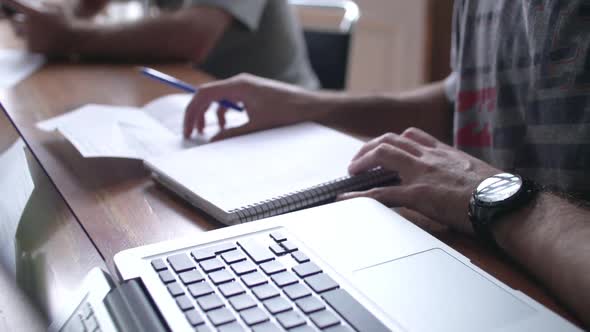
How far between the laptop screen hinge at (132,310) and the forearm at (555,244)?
309 millimetres

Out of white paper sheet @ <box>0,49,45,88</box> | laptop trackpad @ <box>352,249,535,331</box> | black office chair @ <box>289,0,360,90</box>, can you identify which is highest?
white paper sheet @ <box>0,49,45,88</box>

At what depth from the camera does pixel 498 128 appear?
0.83m

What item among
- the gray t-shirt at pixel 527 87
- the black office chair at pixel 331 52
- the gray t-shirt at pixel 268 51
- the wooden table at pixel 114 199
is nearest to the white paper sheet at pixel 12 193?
the wooden table at pixel 114 199

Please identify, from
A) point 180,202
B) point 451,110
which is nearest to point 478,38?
point 451,110

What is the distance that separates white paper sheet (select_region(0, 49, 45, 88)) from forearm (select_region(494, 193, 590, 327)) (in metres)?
0.98

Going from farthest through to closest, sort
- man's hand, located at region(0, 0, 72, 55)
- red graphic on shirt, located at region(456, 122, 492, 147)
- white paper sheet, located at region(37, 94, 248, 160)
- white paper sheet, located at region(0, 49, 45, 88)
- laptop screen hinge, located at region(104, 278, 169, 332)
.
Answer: man's hand, located at region(0, 0, 72, 55) → white paper sheet, located at region(0, 49, 45, 88) → red graphic on shirt, located at region(456, 122, 492, 147) → white paper sheet, located at region(37, 94, 248, 160) → laptop screen hinge, located at region(104, 278, 169, 332)

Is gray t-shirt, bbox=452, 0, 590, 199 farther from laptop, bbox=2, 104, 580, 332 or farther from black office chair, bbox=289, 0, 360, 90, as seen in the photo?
black office chair, bbox=289, 0, 360, 90

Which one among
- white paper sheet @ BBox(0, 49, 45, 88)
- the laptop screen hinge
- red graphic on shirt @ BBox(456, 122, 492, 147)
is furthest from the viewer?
white paper sheet @ BBox(0, 49, 45, 88)

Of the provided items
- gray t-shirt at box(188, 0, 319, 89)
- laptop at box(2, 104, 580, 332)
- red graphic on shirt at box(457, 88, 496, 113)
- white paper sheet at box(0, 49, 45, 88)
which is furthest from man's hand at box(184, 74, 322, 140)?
gray t-shirt at box(188, 0, 319, 89)

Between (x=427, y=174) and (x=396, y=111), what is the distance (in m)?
0.40

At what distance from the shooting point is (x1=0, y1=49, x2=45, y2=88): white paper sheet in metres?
1.20

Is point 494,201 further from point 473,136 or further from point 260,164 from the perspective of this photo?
point 473,136

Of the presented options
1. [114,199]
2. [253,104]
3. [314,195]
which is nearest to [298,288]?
[314,195]

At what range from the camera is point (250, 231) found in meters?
0.52
